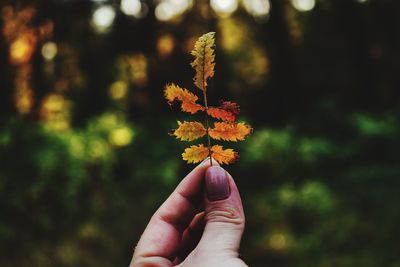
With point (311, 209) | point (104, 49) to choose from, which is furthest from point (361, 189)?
point (104, 49)

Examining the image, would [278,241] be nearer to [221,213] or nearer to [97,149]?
[97,149]

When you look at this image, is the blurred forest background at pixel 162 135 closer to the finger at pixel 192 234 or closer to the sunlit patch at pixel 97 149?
the sunlit patch at pixel 97 149

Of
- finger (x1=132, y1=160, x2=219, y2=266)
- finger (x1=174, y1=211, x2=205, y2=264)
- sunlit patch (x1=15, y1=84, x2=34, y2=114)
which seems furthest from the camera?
sunlit patch (x1=15, y1=84, x2=34, y2=114)

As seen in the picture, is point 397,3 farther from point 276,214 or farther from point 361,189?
point 276,214

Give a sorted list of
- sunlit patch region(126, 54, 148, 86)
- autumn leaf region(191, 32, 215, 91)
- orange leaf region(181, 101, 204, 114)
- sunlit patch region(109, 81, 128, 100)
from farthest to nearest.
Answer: sunlit patch region(109, 81, 128, 100)
sunlit patch region(126, 54, 148, 86)
orange leaf region(181, 101, 204, 114)
autumn leaf region(191, 32, 215, 91)

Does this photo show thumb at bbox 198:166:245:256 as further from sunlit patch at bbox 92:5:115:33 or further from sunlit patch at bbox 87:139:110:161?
sunlit patch at bbox 92:5:115:33

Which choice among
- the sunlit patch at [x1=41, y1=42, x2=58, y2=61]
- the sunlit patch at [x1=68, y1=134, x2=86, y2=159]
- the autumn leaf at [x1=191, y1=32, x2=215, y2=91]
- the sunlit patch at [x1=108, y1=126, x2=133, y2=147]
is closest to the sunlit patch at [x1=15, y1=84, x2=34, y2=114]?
the sunlit patch at [x1=41, y1=42, x2=58, y2=61]

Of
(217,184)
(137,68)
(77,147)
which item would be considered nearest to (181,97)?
(217,184)
